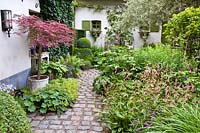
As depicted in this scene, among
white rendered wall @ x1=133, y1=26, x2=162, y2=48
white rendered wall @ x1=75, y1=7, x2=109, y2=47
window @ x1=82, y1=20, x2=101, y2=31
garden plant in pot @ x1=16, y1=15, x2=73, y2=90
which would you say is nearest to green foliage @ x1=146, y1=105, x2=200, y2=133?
garden plant in pot @ x1=16, y1=15, x2=73, y2=90

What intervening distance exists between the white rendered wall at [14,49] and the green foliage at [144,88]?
2.01 meters

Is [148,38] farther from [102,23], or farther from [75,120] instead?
[75,120]

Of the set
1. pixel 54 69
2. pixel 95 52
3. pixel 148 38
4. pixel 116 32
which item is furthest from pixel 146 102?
pixel 148 38

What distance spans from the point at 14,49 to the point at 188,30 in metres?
4.00

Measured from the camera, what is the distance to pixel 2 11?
4.38m

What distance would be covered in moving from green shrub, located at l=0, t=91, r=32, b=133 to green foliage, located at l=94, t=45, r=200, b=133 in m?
1.38

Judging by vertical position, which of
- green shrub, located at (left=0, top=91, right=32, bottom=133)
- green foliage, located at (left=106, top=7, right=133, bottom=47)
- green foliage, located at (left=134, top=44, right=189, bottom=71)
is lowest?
green shrub, located at (left=0, top=91, right=32, bottom=133)

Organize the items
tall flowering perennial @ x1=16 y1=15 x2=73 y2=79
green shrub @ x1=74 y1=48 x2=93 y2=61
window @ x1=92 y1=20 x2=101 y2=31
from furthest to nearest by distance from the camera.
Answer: window @ x1=92 y1=20 x2=101 y2=31 < green shrub @ x1=74 y1=48 x2=93 y2=61 < tall flowering perennial @ x1=16 y1=15 x2=73 y2=79

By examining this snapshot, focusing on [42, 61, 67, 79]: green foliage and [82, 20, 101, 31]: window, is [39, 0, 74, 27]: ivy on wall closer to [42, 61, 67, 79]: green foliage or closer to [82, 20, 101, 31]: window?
[42, 61, 67, 79]: green foliage

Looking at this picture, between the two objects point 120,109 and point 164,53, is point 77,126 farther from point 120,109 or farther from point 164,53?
point 164,53

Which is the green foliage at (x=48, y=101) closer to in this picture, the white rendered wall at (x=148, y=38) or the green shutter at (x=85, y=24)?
the green shutter at (x=85, y=24)

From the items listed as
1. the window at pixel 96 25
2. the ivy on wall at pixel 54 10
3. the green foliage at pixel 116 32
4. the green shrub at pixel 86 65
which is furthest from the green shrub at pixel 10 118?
the window at pixel 96 25

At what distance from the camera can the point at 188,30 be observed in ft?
15.3

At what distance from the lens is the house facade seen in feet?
43.0
